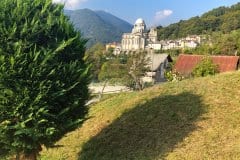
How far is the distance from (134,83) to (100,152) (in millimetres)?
28894

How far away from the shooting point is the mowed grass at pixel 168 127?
34.5 ft

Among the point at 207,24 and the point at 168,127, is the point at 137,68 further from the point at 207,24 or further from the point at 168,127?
the point at 207,24

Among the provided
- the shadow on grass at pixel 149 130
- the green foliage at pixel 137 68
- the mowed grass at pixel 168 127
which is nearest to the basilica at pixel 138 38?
the green foliage at pixel 137 68

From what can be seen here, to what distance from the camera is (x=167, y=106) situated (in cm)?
1302

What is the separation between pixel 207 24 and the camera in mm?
131250

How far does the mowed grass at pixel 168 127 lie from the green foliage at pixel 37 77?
907 mm

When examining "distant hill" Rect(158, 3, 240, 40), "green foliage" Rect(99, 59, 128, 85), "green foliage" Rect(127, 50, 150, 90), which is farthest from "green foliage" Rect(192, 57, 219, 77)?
"distant hill" Rect(158, 3, 240, 40)

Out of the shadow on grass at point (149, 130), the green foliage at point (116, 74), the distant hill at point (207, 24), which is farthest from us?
the distant hill at point (207, 24)

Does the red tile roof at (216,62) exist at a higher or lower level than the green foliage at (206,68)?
lower

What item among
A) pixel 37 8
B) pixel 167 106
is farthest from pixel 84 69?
pixel 167 106

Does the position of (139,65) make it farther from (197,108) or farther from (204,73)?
(197,108)

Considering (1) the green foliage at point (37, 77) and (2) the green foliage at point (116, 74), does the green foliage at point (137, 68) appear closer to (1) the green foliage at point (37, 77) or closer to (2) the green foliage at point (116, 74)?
(2) the green foliage at point (116, 74)

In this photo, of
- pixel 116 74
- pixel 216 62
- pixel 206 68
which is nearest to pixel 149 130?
pixel 206 68

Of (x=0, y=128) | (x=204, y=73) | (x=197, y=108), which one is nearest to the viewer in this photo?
(x=0, y=128)
